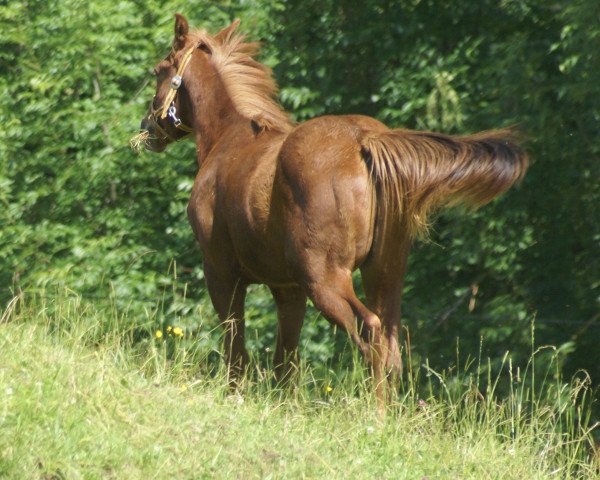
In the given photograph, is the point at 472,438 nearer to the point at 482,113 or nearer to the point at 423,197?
the point at 423,197

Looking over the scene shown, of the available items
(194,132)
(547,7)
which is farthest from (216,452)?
(547,7)

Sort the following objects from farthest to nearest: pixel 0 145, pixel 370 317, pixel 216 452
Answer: pixel 0 145 → pixel 370 317 → pixel 216 452

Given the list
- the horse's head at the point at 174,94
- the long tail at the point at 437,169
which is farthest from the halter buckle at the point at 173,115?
the long tail at the point at 437,169

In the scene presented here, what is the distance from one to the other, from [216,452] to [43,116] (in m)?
7.21

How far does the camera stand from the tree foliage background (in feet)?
28.6

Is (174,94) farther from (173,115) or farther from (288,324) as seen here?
(288,324)

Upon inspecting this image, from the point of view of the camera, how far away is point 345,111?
1004 cm

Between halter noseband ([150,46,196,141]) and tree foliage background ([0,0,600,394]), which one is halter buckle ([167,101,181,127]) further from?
tree foliage background ([0,0,600,394])

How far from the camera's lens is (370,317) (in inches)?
231

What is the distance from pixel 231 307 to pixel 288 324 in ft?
1.25

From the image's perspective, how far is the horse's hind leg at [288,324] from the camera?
7070 millimetres

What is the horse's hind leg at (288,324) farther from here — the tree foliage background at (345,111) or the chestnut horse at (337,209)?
the tree foliage background at (345,111)

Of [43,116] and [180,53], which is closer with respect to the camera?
[180,53]

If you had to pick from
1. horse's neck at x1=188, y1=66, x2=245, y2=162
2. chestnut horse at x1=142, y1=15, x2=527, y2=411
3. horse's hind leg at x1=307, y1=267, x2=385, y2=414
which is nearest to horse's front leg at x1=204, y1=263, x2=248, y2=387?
chestnut horse at x1=142, y1=15, x2=527, y2=411
